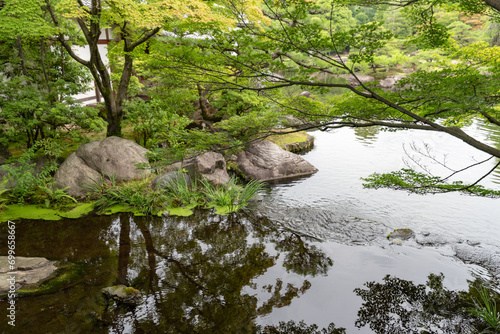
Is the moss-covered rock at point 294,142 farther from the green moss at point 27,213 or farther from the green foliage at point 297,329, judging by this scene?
the green foliage at point 297,329

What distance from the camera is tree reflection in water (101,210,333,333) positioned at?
4602mm

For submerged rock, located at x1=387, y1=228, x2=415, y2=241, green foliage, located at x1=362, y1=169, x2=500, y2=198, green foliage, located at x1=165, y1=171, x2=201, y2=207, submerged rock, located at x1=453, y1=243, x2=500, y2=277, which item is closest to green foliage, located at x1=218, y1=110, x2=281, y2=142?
green foliage, located at x1=165, y1=171, x2=201, y2=207

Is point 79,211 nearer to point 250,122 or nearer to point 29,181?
point 29,181

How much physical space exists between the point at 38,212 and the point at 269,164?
7.22 metres

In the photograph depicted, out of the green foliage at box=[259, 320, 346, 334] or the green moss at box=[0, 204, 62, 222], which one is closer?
the green foliage at box=[259, 320, 346, 334]

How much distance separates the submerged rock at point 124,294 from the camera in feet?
15.8

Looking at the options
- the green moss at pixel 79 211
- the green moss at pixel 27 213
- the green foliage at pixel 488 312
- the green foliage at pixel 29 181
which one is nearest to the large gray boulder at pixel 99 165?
the green foliage at pixel 29 181

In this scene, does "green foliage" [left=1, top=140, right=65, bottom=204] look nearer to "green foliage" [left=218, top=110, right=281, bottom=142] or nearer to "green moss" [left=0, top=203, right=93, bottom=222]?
"green moss" [left=0, top=203, right=93, bottom=222]

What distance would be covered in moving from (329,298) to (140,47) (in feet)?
27.4

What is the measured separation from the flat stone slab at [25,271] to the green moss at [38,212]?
2152 millimetres

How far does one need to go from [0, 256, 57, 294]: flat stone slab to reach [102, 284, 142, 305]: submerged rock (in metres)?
1.24

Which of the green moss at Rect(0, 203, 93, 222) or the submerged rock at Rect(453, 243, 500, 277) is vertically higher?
the green moss at Rect(0, 203, 93, 222)

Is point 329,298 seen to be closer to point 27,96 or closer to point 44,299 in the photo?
point 44,299

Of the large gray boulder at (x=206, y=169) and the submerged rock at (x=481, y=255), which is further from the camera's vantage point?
the large gray boulder at (x=206, y=169)
